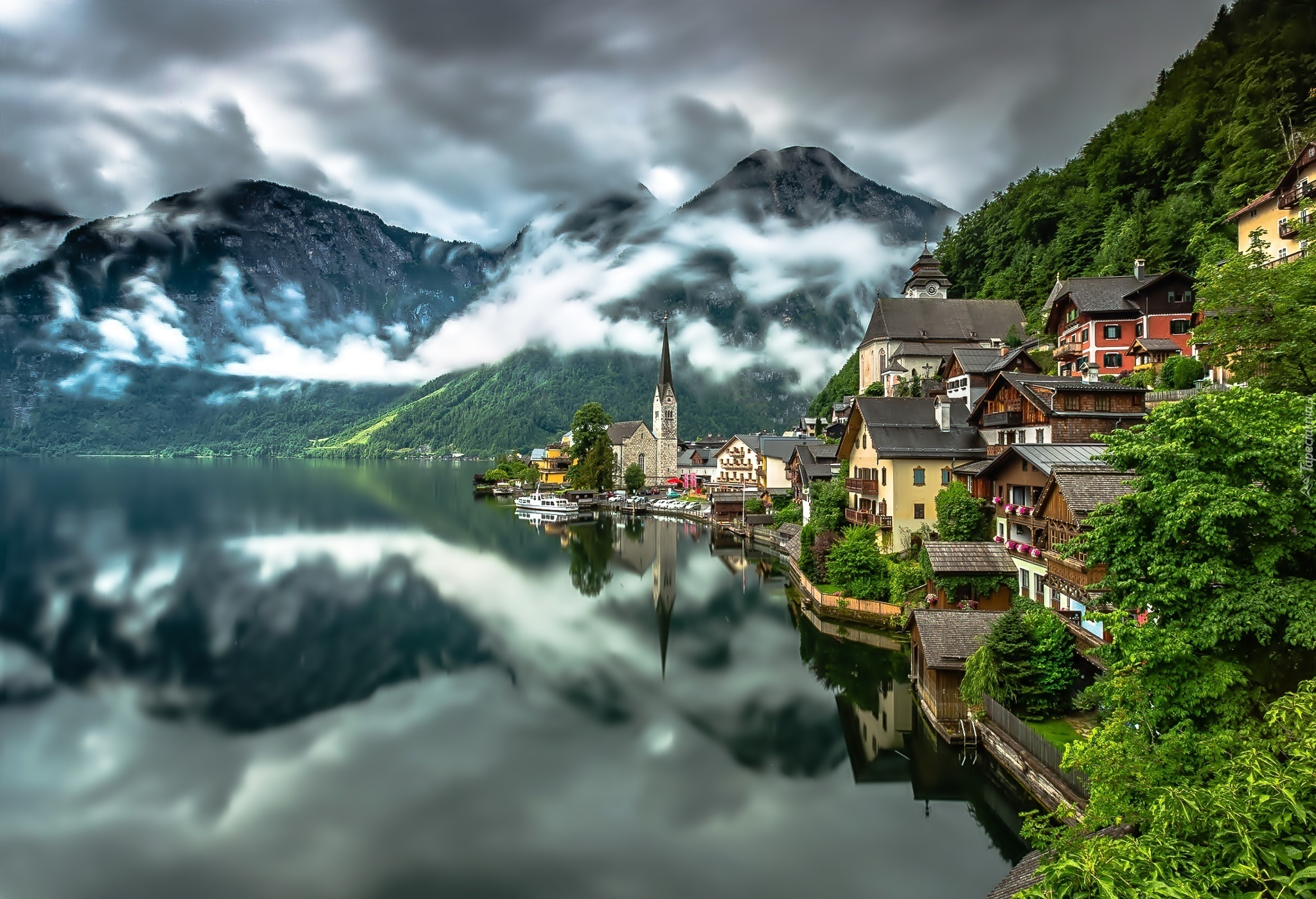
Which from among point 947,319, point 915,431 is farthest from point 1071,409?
point 947,319

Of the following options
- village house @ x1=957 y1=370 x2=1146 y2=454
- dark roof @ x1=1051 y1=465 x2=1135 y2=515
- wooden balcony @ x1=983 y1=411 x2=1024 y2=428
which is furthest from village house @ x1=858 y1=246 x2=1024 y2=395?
dark roof @ x1=1051 y1=465 x2=1135 y2=515

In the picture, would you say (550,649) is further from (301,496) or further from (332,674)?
(301,496)

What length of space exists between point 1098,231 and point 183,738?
76.4 metres

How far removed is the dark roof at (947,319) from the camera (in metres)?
68.8

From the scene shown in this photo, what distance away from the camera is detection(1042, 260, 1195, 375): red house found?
42.7m

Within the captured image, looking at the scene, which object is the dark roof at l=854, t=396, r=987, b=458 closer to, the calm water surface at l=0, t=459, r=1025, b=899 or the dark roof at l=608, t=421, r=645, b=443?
the calm water surface at l=0, t=459, r=1025, b=899

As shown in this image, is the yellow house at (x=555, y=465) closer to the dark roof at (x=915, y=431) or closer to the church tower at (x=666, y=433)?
the church tower at (x=666, y=433)

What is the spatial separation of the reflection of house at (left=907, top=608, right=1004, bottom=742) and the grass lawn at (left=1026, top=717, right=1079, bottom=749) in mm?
2309

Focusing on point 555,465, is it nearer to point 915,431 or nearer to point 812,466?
point 812,466

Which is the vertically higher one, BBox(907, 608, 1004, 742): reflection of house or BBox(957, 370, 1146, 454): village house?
BBox(957, 370, 1146, 454): village house

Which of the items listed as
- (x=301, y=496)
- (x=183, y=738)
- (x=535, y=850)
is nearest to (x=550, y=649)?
(x=183, y=738)

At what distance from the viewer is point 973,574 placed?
26.9 m

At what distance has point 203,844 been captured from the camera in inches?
662

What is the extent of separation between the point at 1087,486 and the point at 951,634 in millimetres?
6571
